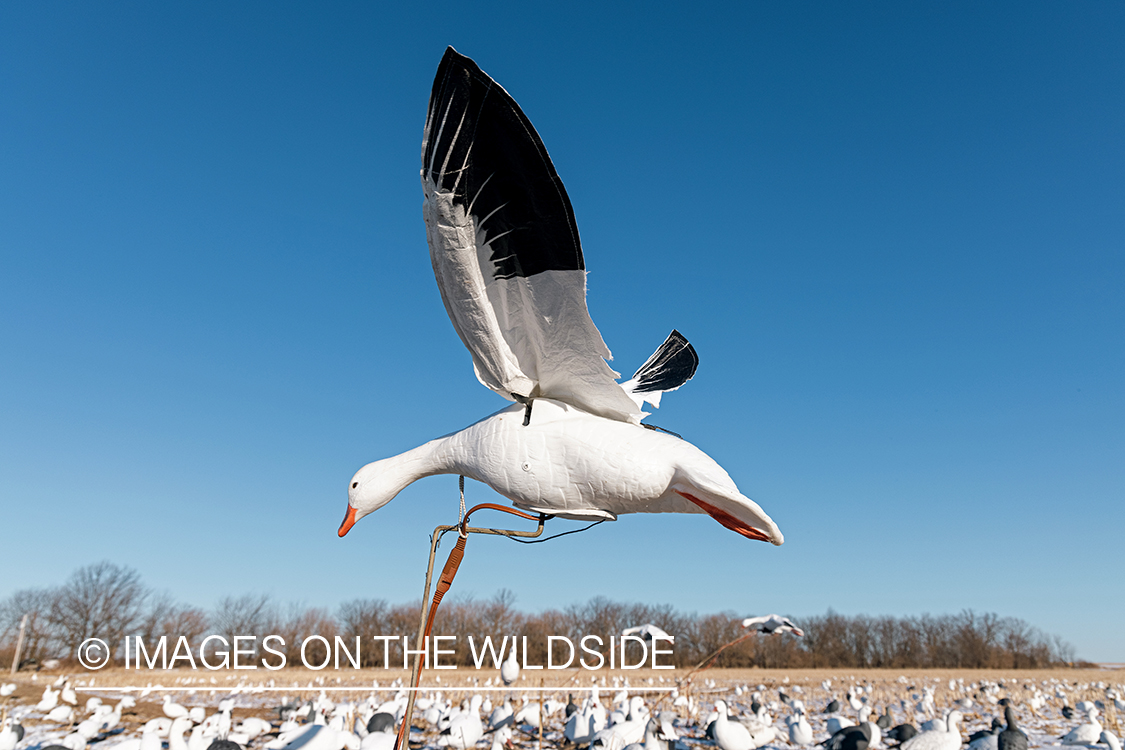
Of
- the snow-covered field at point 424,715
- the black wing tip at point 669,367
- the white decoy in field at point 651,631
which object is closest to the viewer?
the black wing tip at point 669,367

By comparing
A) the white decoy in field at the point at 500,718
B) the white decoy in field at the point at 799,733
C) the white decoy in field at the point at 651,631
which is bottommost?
the white decoy in field at the point at 799,733

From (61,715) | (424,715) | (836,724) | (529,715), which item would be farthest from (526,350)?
(61,715)

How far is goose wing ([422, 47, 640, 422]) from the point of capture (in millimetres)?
2428

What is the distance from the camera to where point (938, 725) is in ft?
36.4

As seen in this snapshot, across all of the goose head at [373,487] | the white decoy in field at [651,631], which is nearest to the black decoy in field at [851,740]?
the white decoy in field at [651,631]

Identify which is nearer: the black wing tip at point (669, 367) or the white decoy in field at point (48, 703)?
the black wing tip at point (669, 367)

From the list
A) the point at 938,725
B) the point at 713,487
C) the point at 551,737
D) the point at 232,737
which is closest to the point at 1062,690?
the point at 938,725

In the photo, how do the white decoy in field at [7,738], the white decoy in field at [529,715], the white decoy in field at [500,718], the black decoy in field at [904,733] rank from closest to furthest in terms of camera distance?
1. the white decoy in field at [7,738]
2. the black decoy in field at [904,733]
3. the white decoy in field at [500,718]
4. the white decoy in field at [529,715]

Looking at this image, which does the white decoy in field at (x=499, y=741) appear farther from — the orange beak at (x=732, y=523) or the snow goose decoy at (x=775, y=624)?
the orange beak at (x=732, y=523)

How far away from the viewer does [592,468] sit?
9.85 feet

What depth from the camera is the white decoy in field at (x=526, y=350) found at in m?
2.49

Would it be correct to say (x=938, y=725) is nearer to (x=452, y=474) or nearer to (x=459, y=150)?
(x=452, y=474)

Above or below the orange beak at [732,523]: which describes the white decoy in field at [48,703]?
below

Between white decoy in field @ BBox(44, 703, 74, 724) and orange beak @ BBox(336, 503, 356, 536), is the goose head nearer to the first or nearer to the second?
orange beak @ BBox(336, 503, 356, 536)
